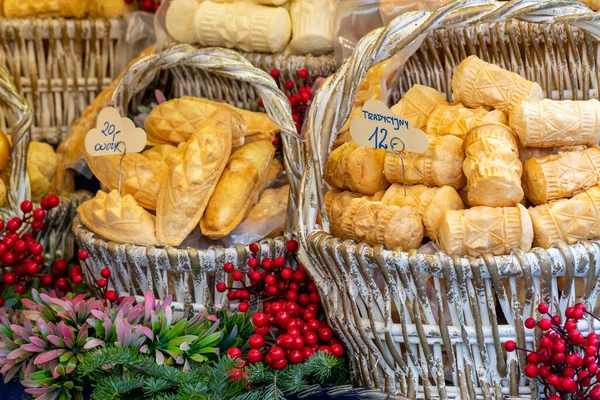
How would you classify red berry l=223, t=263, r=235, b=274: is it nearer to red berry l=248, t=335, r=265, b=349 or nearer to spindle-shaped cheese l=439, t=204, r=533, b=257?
red berry l=248, t=335, r=265, b=349

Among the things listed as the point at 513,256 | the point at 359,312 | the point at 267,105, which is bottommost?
the point at 359,312

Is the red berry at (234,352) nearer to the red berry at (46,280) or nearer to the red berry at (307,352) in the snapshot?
the red berry at (307,352)

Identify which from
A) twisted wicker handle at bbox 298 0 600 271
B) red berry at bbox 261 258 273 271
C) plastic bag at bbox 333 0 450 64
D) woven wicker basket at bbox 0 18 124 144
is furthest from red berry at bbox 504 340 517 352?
woven wicker basket at bbox 0 18 124 144

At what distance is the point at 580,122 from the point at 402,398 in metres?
0.58

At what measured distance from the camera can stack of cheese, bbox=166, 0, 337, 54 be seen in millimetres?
1854

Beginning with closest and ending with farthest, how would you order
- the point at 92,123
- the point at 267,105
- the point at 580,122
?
the point at 580,122 < the point at 267,105 < the point at 92,123

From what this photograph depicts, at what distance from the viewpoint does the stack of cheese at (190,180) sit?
4.85 ft

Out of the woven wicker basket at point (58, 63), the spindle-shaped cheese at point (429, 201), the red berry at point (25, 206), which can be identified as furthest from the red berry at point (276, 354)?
the woven wicker basket at point (58, 63)

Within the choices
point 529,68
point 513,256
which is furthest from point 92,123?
point 513,256

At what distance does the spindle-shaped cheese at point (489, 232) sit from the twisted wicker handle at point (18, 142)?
3.51 feet

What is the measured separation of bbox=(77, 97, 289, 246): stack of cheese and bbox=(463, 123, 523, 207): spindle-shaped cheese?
1.59 ft

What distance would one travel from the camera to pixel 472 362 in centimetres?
121

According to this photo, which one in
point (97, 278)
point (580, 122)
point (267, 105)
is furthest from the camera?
point (97, 278)

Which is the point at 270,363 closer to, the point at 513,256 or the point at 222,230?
the point at 222,230
